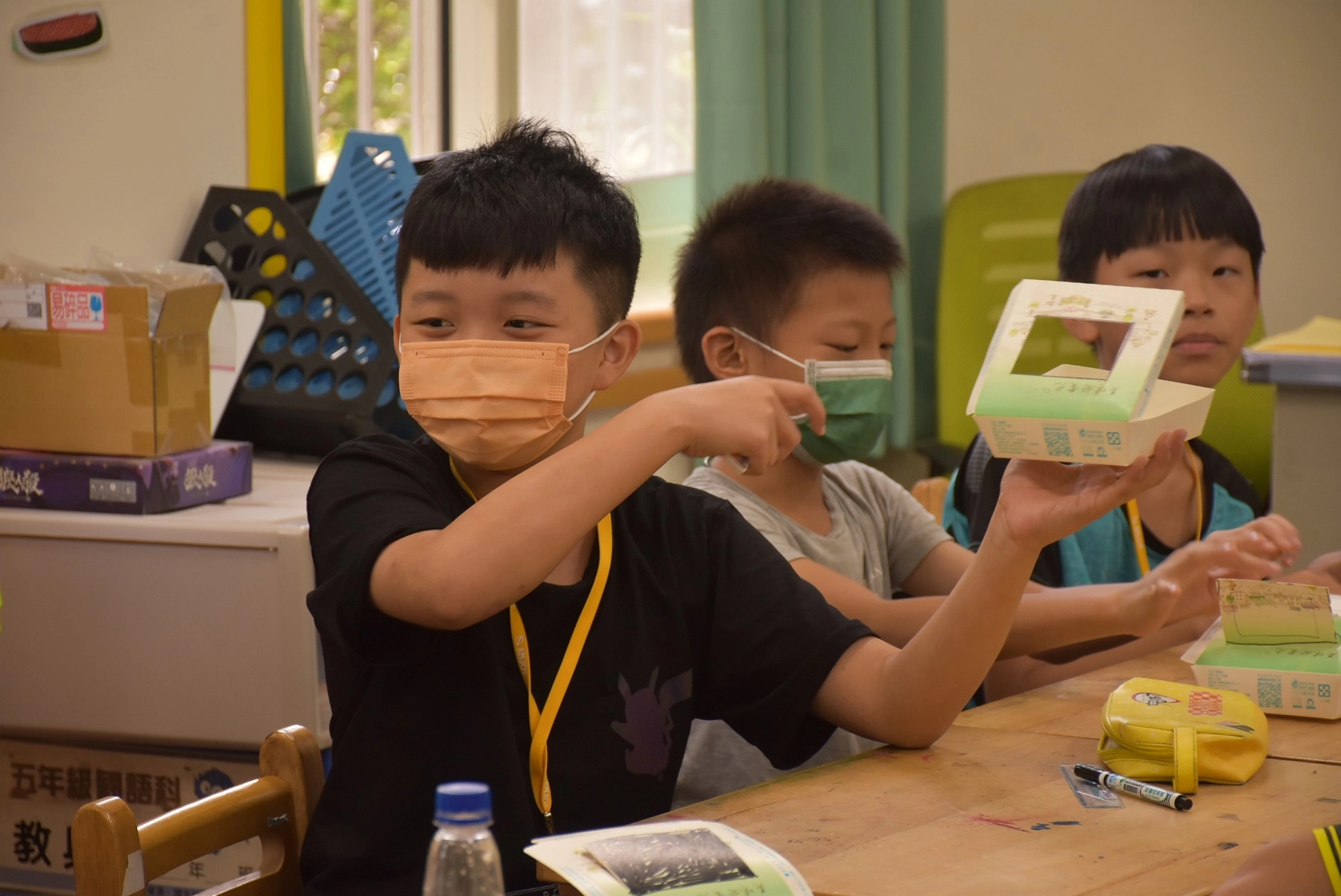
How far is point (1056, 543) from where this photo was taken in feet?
5.46

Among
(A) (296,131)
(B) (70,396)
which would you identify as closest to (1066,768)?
(B) (70,396)

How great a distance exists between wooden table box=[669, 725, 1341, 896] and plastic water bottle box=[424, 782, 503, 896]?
0.23m

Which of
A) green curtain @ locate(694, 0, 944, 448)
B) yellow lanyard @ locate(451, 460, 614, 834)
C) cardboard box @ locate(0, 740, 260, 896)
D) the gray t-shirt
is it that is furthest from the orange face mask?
green curtain @ locate(694, 0, 944, 448)

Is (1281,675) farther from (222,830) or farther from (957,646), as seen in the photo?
(222,830)

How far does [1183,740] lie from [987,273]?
2203mm

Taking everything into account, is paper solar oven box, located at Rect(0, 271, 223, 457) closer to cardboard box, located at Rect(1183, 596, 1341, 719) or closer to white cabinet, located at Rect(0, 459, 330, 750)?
white cabinet, located at Rect(0, 459, 330, 750)

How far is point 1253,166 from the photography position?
3453mm

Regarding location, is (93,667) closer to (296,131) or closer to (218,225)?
(218,225)

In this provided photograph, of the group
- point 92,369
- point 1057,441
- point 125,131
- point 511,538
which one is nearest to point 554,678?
point 511,538

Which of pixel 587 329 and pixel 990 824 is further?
pixel 587 329

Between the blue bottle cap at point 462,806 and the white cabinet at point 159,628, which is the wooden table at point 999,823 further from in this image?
the white cabinet at point 159,628

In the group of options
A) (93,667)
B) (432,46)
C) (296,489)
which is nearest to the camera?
(93,667)

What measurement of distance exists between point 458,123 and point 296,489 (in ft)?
4.40

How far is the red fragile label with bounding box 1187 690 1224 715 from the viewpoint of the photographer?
43.3 inches
